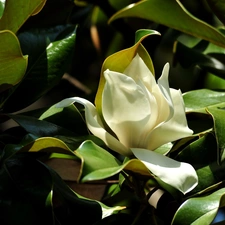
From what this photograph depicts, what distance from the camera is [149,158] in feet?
2.81

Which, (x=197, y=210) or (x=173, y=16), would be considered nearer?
(x=197, y=210)

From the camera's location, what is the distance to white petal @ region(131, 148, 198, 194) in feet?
2.69

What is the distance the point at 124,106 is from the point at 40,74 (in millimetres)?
287

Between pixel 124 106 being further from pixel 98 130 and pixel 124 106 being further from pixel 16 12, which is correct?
pixel 16 12

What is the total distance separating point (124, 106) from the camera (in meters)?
0.86

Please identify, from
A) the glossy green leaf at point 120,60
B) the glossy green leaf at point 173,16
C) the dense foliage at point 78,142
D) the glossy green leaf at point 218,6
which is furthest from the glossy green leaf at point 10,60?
the glossy green leaf at point 218,6

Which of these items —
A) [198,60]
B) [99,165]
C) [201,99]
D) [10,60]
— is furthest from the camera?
[198,60]

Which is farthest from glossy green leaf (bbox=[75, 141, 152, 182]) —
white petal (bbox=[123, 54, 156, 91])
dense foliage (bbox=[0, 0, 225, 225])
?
white petal (bbox=[123, 54, 156, 91])

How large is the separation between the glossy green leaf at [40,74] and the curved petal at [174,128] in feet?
0.91

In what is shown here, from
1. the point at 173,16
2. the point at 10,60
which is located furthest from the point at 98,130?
the point at 173,16

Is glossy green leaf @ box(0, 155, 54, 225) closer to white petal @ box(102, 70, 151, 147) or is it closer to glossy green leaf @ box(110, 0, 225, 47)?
white petal @ box(102, 70, 151, 147)

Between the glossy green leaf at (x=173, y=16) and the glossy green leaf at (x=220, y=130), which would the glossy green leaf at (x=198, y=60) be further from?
the glossy green leaf at (x=220, y=130)

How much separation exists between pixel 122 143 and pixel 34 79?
0.27 m

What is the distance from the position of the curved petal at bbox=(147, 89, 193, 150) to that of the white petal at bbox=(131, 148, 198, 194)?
30 mm
